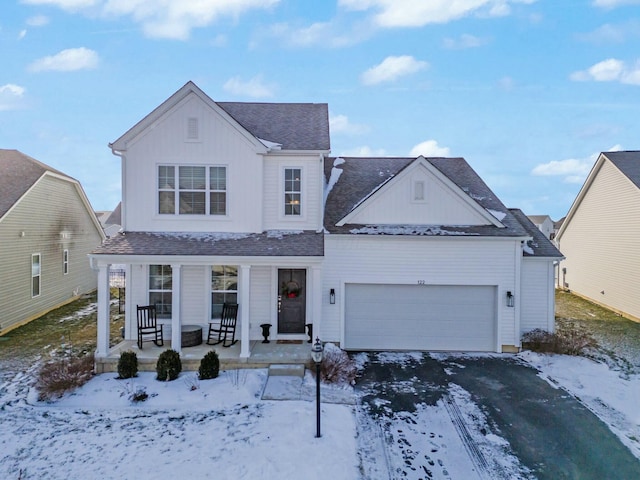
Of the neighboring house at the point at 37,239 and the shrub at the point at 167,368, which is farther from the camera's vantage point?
the neighboring house at the point at 37,239

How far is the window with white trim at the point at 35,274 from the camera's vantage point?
14180 mm

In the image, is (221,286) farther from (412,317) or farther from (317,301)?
(412,317)

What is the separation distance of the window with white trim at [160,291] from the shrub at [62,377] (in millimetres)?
2170

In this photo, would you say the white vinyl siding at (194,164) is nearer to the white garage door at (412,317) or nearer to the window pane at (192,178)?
the window pane at (192,178)

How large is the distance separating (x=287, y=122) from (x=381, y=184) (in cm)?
374

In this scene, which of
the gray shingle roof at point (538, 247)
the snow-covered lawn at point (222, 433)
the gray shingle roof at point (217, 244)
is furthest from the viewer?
the gray shingle roof at point (538, 247)

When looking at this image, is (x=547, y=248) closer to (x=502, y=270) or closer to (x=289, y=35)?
(x=502, y=270)

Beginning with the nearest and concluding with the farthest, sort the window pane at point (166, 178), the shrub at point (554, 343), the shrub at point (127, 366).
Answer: the shrub at point (127, 366) < the window pane at point (166, 178) < the shrub at point (554, 343)

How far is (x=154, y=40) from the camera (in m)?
13.5

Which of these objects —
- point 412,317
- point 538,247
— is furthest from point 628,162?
point 412,317

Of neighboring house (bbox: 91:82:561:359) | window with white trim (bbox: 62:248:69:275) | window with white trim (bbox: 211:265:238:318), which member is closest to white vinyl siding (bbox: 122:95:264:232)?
neighboring house (bbox: 91:82:561:359)

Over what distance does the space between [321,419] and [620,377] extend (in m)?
7.89

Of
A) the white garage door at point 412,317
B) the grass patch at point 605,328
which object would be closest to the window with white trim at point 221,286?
the white garage door at point 412,317

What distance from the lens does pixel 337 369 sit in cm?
860
